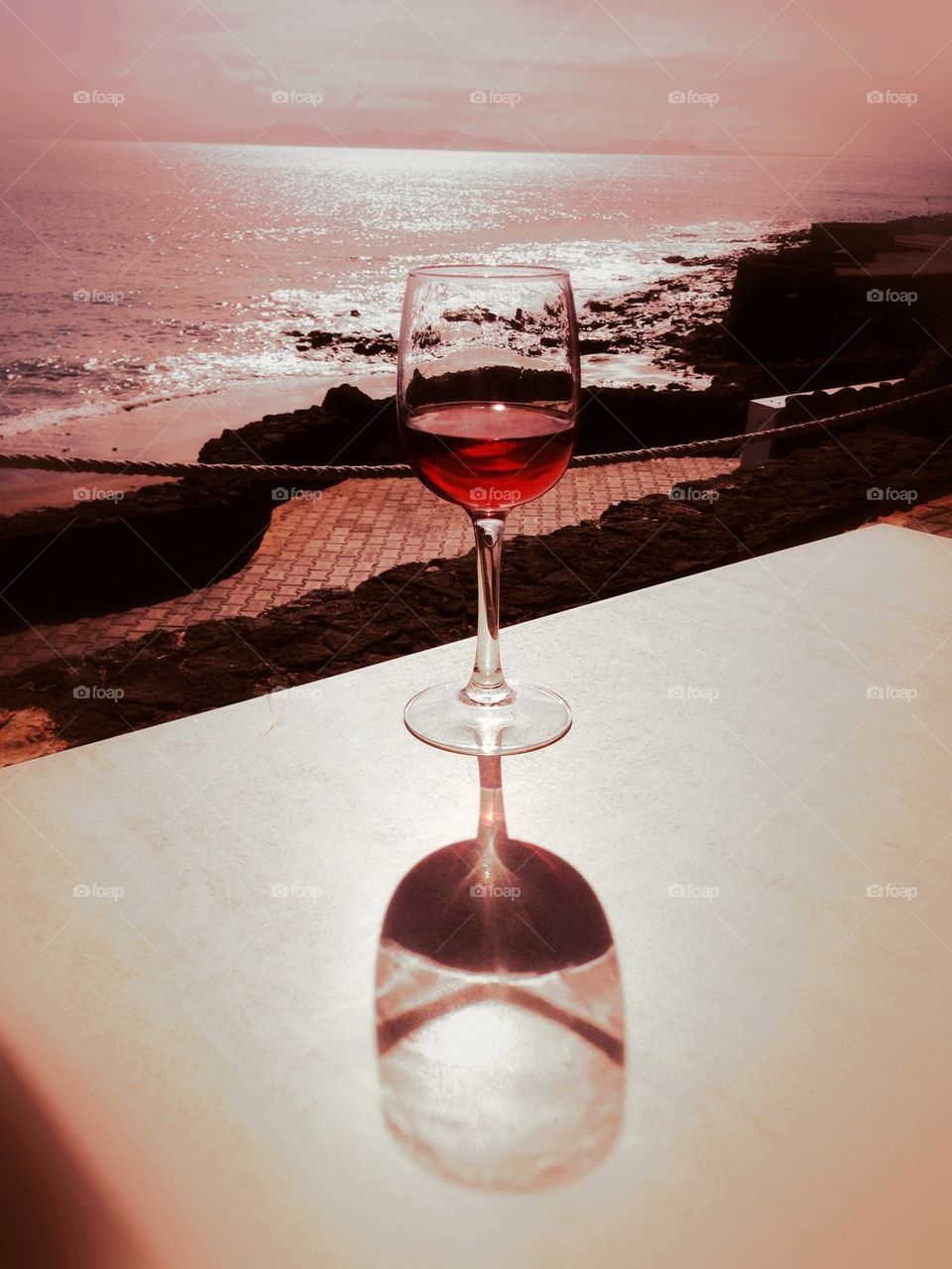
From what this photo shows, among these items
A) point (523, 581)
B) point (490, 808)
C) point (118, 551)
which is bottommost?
point (118, 551)

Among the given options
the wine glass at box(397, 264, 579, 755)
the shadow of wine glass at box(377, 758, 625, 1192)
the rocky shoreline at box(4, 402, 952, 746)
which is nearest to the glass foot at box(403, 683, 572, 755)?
the wine glass at box(397, 264, 579, 755)

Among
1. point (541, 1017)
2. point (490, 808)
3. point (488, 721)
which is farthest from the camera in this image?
point (488, 721)

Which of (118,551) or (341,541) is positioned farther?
(341,541)

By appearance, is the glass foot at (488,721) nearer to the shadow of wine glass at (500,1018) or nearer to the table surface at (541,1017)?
the table surface at (541,1017)

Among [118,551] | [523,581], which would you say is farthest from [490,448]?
[118,551]

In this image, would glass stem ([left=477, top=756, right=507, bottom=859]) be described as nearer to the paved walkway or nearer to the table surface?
the table surface

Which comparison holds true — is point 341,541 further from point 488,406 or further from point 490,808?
point 490,808

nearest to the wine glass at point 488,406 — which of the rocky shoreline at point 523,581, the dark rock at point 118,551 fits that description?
the rocky shoreline at point 523,581
